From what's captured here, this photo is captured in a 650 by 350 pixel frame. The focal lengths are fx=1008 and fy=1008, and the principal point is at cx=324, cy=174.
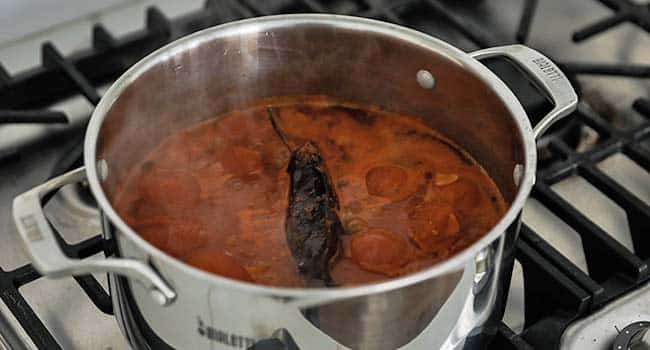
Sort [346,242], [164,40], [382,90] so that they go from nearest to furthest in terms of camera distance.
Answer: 1. [346,242]
2. [382,90]
3. [164,40]

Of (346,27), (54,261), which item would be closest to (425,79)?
(346,27)

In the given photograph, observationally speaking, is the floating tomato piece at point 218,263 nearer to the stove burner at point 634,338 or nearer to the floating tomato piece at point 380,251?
the floating tomato piece at point 380,251

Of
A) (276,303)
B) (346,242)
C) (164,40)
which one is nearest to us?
(276,303)

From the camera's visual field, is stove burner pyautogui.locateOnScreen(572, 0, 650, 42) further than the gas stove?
Yes

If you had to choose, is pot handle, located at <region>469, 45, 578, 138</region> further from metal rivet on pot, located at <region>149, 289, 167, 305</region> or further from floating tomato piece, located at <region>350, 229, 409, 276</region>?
metal rivet on pot, located at <region>149, 289, 167, 305</region>

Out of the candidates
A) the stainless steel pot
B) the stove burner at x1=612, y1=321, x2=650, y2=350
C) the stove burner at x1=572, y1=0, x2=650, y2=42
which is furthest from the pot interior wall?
the stove burner at x1=572, y1=0, x2=650, y2=42

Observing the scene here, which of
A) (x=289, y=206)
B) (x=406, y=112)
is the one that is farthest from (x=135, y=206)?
(x=406, y=112)

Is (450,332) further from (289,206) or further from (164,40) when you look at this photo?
(164,40)

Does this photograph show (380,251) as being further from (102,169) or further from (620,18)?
(620,18)
